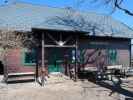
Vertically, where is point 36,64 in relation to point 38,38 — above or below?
below

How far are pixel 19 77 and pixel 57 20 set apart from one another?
5868 mm

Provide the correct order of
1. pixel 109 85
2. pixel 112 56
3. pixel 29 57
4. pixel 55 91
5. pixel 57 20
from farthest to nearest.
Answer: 1. pixel 112 56
2. pixel 57 20
3. pixel 29 57
4. pixel 109 85
5. pixel 55 91

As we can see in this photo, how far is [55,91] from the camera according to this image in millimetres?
12805

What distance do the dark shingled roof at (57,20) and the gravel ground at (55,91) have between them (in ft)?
12.6

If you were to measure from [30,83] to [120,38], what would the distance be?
1000 centimetres

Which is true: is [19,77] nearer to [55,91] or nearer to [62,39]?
[55,91]

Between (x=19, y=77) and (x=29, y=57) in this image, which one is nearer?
(x=19, y=77)

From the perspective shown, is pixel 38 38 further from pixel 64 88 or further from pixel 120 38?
pixel 120 38

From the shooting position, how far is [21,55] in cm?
1684

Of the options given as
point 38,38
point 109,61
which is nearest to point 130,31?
point 109,61

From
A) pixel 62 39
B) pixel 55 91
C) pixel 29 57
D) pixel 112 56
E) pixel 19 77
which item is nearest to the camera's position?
pixel 55 91

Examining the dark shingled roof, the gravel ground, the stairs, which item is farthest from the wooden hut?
the gravel ground

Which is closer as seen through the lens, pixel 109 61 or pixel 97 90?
pixel 97 90

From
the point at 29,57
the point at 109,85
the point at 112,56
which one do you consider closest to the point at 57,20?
the point at 29,57
